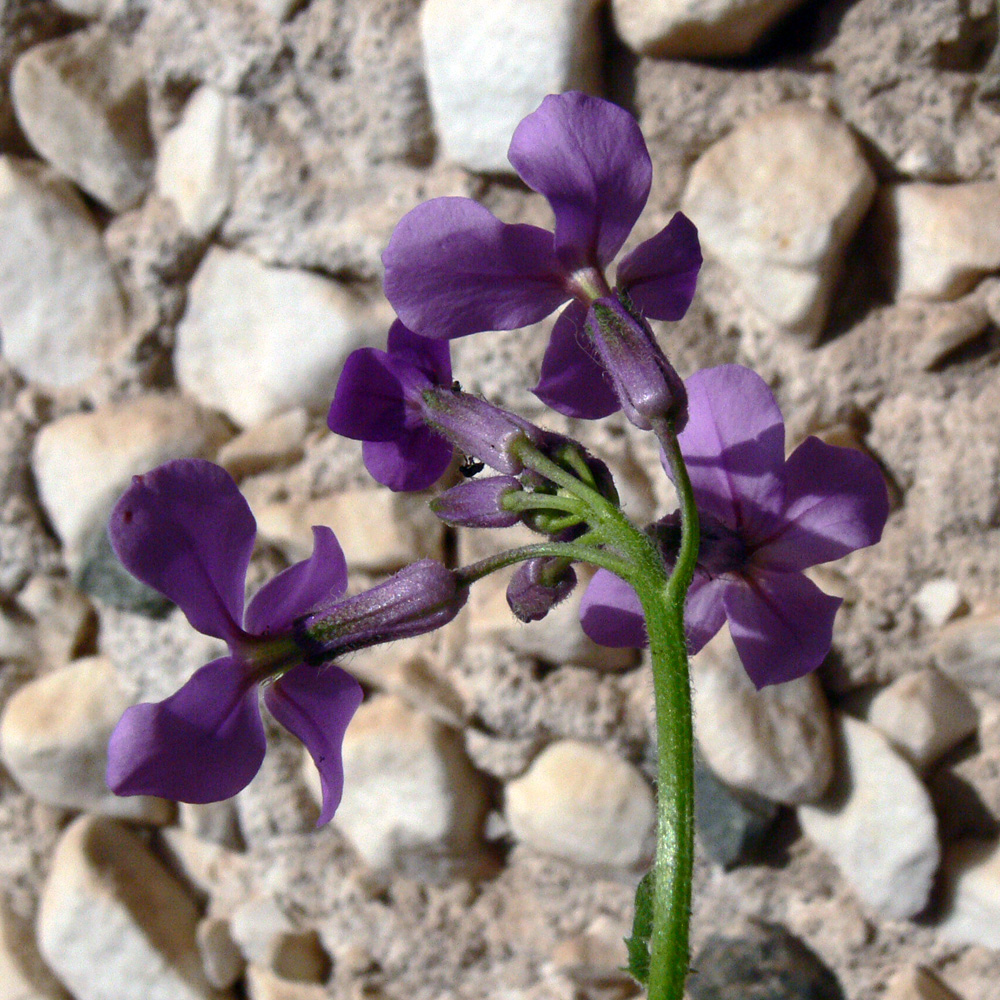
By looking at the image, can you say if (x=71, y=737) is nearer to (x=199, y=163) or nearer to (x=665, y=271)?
(x=199, y=163)

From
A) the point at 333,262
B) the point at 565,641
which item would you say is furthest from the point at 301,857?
the point at 333,262

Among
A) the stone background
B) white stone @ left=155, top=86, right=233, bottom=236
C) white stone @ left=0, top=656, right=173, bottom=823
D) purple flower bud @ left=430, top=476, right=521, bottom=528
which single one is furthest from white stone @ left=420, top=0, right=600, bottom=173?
white stone @ left=0, top=656, right=173, bottom=823

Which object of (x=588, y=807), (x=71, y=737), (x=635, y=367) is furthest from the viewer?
(x=71, y=737)

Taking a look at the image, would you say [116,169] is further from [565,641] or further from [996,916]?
[996,916]

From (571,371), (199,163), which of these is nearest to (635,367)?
(571,371)

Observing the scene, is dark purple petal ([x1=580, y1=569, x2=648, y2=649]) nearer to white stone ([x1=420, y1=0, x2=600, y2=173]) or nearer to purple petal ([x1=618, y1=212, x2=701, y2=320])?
purple petal ([x1=618, y1=212, x2=701, y2=320])

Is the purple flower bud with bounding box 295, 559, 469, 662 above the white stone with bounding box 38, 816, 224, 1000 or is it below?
above

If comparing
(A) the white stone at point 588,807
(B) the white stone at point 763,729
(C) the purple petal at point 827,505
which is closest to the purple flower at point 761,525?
(C) the purple petal at point 827,505
